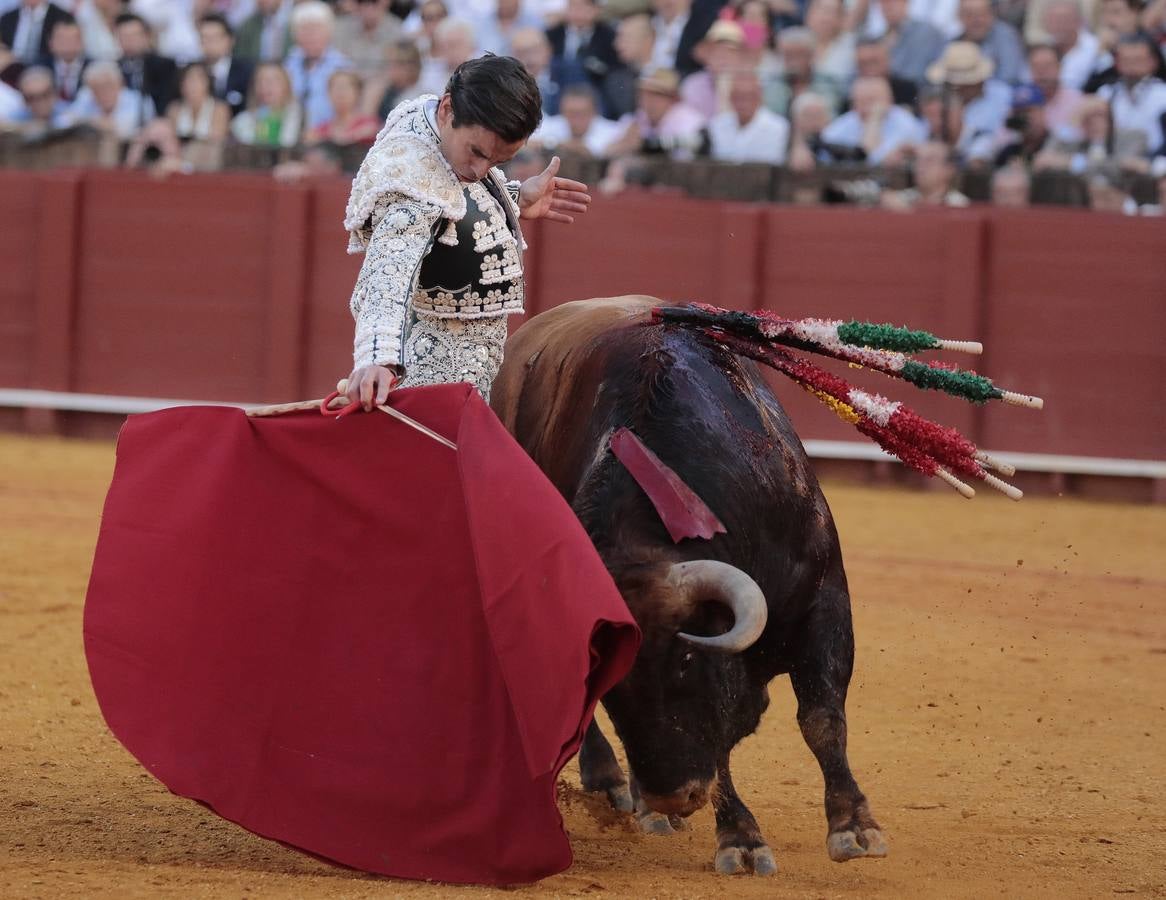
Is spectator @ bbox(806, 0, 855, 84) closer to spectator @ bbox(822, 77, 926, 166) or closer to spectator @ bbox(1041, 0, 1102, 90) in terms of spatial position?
spectator @ bbox(822, 77, 926, 166)

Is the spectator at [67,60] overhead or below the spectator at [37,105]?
overhead

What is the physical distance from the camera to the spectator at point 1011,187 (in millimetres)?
7922

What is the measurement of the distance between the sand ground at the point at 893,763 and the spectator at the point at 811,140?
2.12 metres

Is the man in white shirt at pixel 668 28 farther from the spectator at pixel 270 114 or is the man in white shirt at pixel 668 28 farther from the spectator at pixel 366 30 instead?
the spectator at pixel 270 114

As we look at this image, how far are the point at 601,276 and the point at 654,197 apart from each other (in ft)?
1.54

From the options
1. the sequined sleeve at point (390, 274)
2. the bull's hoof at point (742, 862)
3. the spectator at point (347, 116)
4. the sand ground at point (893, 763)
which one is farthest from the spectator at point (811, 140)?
the bull's hoof at point (742, 862)

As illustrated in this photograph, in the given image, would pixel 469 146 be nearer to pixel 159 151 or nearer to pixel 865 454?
pixel 865 454

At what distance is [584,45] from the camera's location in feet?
27.3

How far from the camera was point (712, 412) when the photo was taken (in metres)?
3.03

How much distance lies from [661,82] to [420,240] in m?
5.45

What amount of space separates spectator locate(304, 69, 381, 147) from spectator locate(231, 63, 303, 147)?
0.79 feet

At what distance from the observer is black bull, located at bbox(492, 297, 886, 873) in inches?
108

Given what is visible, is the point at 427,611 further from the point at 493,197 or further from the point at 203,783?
the point at 493,197

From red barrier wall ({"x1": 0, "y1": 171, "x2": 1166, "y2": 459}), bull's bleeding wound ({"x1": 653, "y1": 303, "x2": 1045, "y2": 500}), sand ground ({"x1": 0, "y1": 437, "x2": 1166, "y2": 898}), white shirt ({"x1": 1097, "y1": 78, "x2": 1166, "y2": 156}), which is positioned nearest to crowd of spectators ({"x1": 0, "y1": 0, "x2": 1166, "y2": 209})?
white shirt ({"x1": 1097, "y1": 78, "x2": 1166, "y2": 156})
